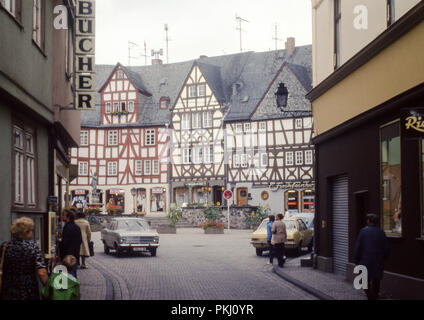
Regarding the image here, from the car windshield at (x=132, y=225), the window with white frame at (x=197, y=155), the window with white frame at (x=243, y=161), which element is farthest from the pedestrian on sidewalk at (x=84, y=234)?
the window with white frame at (x=197, y=155)

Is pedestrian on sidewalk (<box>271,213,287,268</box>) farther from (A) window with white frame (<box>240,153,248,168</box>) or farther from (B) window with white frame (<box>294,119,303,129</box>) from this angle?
(A) window with white frame (<box>240,153,248,168</box>)

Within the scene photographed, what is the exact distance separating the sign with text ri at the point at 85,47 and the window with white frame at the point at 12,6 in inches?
244

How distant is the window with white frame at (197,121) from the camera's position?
61.6m

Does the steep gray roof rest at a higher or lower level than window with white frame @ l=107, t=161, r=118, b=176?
higher

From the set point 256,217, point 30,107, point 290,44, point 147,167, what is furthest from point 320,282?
point 290,44

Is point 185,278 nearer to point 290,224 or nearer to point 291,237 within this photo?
point 291,237

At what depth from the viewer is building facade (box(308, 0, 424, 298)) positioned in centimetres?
1284

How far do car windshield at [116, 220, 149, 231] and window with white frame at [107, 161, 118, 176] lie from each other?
37910 millimetres

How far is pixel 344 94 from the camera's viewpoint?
17906 millimetres

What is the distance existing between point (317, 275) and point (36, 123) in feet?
27.4

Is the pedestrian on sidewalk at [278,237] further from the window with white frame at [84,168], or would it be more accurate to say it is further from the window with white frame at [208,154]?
the window with white frame at [84,168]

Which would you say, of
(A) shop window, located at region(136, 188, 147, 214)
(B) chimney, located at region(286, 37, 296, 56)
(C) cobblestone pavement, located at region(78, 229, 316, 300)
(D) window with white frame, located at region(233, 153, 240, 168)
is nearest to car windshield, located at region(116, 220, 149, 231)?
(C) cobblestone pavement, located at region(78, 229, 316, 300)
